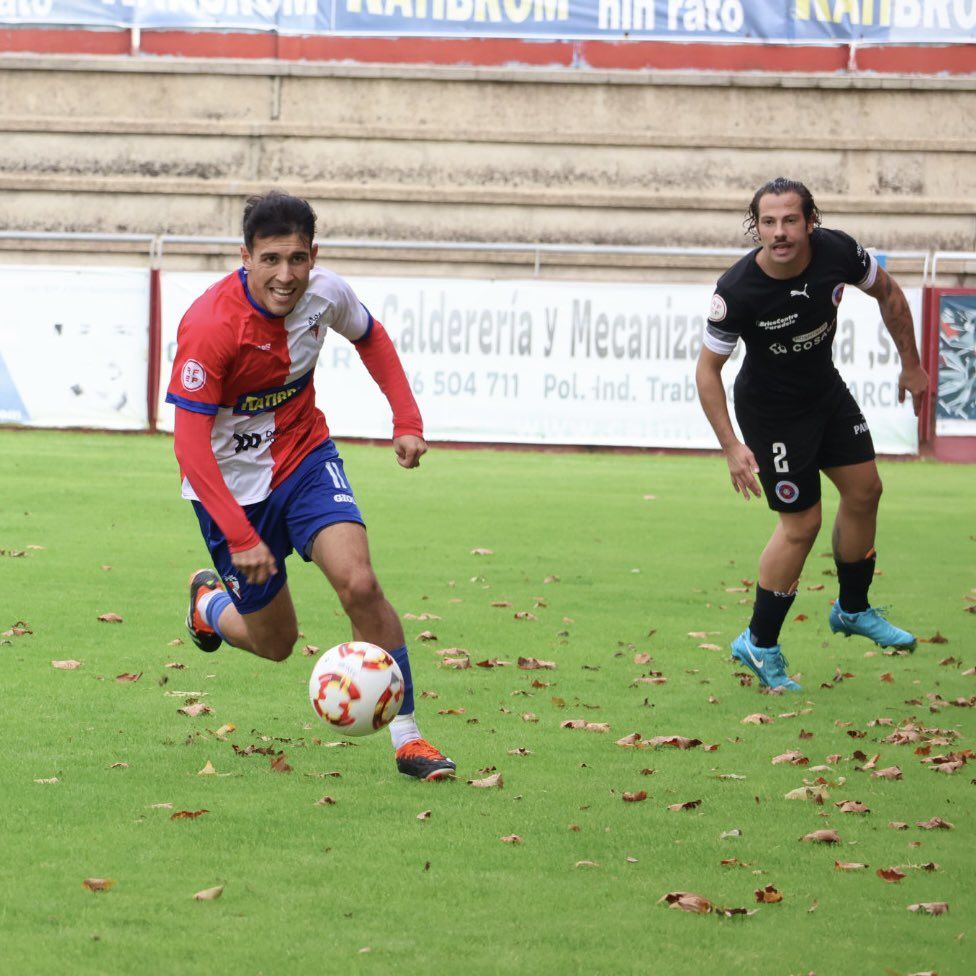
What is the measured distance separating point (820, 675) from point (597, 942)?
458 centimetres

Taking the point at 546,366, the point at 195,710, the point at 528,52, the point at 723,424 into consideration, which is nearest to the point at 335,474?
the point at 195,710

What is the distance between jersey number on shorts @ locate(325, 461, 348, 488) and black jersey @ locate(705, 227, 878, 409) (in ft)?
7.36

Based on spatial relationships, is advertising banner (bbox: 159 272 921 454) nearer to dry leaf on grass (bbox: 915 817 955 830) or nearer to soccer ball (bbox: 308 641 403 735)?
soccer ball (bbox: 308 641 403 735)

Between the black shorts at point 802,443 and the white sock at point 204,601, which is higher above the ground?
the black shorts at point 802,443

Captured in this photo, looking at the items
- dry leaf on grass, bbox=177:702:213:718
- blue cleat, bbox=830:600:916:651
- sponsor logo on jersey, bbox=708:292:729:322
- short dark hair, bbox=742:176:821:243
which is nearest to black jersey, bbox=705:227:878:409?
sponsor logo on jersey, bbox=708:292:729:322

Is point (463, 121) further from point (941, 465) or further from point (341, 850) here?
point (341, 850)

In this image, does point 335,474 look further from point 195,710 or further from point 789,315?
point 789,315

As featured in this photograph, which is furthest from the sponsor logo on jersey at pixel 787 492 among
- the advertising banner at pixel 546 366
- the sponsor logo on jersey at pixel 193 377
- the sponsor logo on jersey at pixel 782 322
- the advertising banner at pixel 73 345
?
the advertising banner at pixel 73 345

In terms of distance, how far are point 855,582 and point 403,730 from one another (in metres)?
3.43

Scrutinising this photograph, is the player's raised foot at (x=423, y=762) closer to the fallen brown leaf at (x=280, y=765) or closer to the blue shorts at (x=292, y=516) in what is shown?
the fallen brown leaf at (x=280, y=765)

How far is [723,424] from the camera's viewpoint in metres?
8.01

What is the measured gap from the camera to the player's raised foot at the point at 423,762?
6176 millimetres

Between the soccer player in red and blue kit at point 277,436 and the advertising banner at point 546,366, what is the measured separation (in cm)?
1526

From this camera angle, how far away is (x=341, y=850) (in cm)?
518
